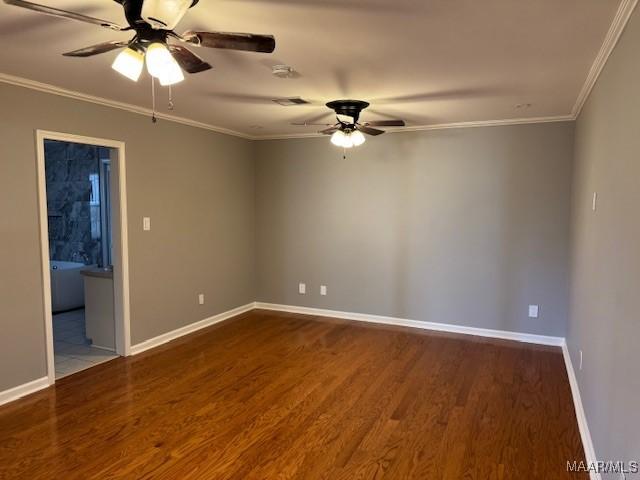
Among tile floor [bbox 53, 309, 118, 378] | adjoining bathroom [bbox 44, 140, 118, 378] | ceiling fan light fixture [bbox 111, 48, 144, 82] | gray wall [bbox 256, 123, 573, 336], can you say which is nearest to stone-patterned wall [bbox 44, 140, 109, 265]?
adjoining bathroom [bbox 44, 140, 118, 378]

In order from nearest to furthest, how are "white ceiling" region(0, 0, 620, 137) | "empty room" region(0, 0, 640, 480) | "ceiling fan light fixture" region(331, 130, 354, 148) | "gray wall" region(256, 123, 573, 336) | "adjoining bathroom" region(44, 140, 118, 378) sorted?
"white ceiling" region(0, 0, 620, 137), "empty room" region(0, 0, 640, 480), "ceiling fan light fixture" region(331, 130, 354, 148), "gray wall" region(256, 123, 573, 336), "adjoining bathroom" region(44, 140, 118, 378)

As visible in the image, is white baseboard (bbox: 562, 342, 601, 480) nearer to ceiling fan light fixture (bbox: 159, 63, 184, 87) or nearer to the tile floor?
ceiling fan light fixture (bbox: 159, 63, 184, 87)

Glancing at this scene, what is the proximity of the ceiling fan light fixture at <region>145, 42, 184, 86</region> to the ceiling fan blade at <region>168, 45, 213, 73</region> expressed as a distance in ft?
0.31

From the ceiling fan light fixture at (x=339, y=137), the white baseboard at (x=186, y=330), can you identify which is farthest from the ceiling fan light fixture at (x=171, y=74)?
the white baseboard at (x=186, y=330)

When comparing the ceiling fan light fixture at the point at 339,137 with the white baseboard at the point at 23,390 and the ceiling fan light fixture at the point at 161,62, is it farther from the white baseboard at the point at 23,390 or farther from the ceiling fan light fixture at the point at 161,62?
the white baseboard at the point at 23,390

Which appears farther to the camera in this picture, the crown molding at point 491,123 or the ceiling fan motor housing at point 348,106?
the crown molding at point 491,123

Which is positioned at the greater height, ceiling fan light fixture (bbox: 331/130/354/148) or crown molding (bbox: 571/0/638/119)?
crown molding (bbox: 571/0/638/119)

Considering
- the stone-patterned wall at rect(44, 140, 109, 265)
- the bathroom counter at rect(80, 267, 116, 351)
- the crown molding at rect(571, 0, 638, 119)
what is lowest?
the bathroom counter at rect(80, 267, 116, 351)

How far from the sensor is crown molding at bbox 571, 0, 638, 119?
193 cm

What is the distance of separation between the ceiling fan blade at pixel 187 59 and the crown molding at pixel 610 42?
184 cm

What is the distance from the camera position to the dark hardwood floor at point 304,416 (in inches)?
100

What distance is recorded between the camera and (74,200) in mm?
6539

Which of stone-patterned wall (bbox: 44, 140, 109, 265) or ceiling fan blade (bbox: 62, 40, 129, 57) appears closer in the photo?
ceiling fan blade (bbox: 62, 40, 129, 57)

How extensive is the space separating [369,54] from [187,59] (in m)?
1.10
